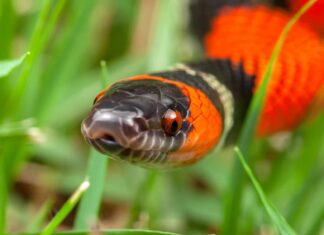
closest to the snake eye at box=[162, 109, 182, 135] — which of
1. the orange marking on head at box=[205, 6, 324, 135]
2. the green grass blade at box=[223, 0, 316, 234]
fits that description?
Result: the green grass blade at box=[223, 0, 316, 234]

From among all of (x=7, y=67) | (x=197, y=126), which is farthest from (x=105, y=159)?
(x=7, y=67)

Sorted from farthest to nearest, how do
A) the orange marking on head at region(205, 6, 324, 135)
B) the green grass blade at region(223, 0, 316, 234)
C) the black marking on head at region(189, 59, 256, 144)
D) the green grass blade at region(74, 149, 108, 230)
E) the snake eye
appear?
1. the orange marking on head at region(205, 6, 324, 135)
2. the black marking on head at region(189, 59, 256, 144)
3. the green grass blade at region(223, 0, 316, 234)
4. the green grass blade at region(74, 149, 108, 230)
5. the snake eye

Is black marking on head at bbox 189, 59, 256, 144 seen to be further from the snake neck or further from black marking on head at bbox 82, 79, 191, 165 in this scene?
Answer: black marking on head at bbox 82, 79, 191, 165

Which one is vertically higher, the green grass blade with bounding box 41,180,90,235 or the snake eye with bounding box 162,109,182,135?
the snake eye with bounding box 162,109,182,135

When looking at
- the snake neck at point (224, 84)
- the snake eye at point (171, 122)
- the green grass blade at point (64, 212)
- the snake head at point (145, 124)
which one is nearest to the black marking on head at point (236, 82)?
the snake neck at point (224, 84)

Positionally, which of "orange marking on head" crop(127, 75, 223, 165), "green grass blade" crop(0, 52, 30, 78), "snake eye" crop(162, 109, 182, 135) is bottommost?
"orange marking on head" crop(127, 75, 223, 165)

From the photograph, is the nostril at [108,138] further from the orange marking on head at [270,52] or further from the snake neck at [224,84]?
the orange marking on head at [270,52]

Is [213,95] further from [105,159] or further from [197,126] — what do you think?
[105,159]
